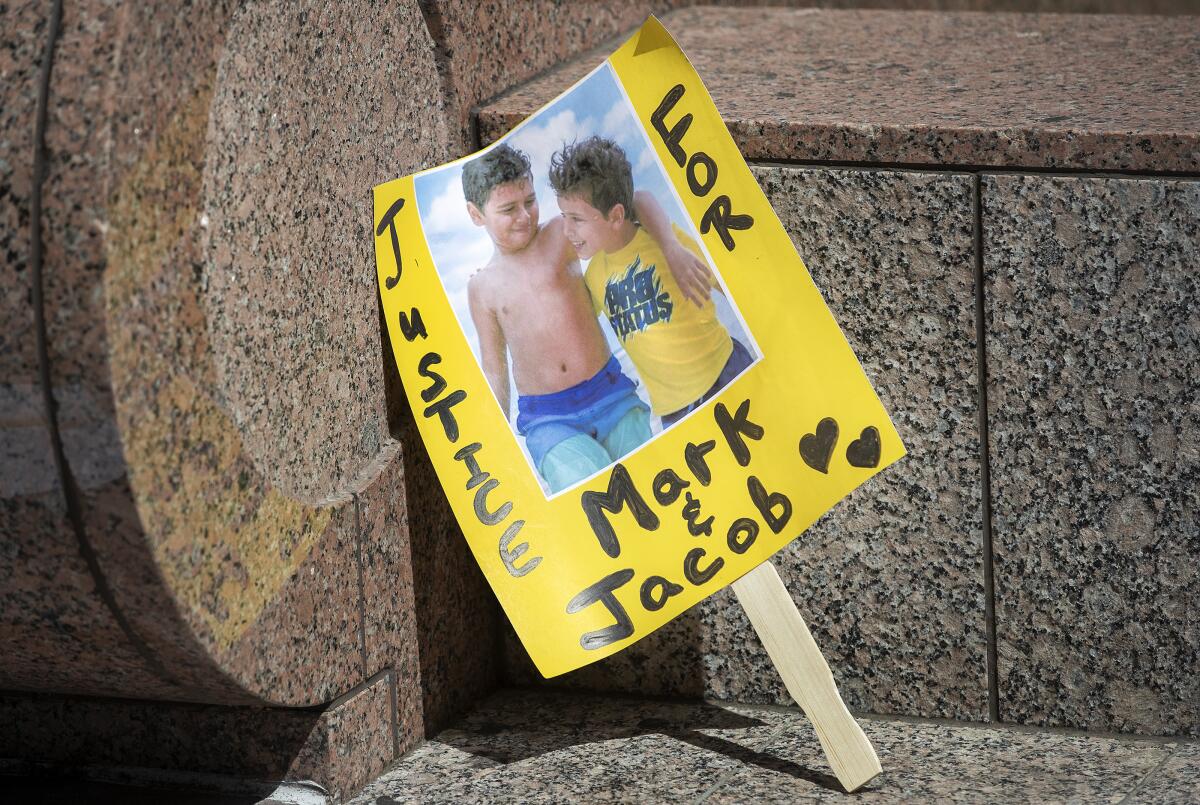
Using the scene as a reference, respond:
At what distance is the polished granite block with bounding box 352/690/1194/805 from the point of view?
256cm

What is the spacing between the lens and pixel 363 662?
104 inches

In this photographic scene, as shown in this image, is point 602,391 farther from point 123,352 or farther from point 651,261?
point 123,352

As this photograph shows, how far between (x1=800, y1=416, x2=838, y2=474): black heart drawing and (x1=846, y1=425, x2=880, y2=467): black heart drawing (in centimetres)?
3

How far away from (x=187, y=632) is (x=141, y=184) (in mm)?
647

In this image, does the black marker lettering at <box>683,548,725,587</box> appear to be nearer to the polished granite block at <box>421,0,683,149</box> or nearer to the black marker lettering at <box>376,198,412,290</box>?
the black marker lettering at <box>376,198,412,290</box>

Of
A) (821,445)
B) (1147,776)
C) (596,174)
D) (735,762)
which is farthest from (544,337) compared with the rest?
(1147,776)

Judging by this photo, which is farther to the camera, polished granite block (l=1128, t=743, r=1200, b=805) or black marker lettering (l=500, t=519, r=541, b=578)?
black marker lettering (l=500, t=519, r=541, b=578)

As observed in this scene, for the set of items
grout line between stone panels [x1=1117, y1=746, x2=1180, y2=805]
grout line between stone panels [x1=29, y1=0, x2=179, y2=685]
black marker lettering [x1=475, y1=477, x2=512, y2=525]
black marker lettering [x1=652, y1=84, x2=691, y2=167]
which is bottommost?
grout line between stone panels [x1=1117, y1=746, x2=1180, y2=805]

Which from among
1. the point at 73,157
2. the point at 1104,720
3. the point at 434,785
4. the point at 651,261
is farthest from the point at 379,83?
the point at 1104,720

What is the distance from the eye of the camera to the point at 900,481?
278cm

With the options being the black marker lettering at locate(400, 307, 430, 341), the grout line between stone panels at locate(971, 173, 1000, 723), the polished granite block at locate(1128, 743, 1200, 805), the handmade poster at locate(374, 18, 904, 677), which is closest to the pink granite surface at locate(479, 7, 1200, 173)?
the grout line between stone panels at locate(971, 173, 1000, 723)

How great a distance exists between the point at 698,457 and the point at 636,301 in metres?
0.31

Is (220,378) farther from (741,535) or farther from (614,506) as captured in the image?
(741,535)

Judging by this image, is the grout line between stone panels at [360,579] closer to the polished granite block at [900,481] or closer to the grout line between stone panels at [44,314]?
the grout line between stone panels at [44,314]
